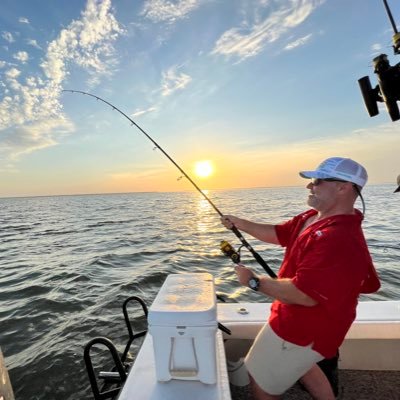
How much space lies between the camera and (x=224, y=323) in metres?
3.22

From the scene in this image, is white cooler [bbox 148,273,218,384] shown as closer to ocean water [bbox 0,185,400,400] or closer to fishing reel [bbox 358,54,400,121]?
fishing reel [bbox 358,54,400,121]

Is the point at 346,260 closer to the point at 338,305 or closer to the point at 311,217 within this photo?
the point at 338,305

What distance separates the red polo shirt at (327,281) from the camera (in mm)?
1886

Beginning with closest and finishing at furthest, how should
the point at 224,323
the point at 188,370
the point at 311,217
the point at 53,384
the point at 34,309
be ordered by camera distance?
the point at 188,370 → the point at 311,217 → the point at 224,323 → the point at 53,384 → the point at 34,309

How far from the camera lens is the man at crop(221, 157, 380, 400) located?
1899 millimetres

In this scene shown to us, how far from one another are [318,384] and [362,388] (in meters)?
1.25

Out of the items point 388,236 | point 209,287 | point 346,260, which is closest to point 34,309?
point 209,287

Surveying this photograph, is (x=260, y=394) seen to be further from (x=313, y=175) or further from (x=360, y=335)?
(x=313, y=175)

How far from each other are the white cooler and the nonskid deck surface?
1471 mm

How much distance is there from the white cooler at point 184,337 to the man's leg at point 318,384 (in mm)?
768

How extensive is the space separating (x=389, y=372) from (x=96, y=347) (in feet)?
13.9

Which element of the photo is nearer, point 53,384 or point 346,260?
point 346,260

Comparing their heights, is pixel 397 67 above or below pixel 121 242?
above

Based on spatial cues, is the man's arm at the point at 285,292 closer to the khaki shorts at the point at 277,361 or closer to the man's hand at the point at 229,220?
the khaki shorts at the point at 277,361
